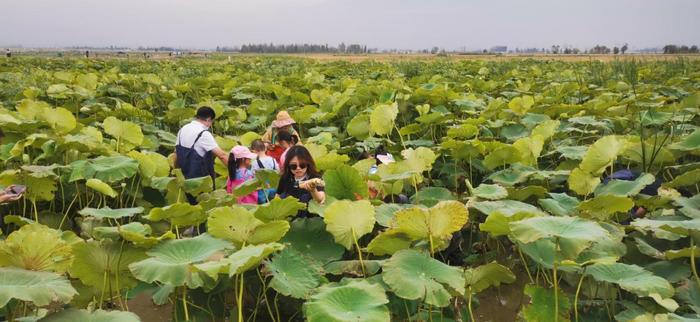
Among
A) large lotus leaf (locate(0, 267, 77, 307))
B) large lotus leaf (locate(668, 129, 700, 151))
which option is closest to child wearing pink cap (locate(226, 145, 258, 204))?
large lotus leaf (locate(0, 267, 77, 307))

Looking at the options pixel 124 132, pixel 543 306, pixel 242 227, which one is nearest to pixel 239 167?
pixel 124 132

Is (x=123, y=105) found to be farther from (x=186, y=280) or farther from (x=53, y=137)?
(x=186, y=280)

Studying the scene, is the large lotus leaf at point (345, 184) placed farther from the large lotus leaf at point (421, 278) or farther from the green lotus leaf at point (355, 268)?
the large lotus leaf at point (421, 278)

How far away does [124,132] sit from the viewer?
3633 millimetres

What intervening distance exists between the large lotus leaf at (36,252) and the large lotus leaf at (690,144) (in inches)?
126

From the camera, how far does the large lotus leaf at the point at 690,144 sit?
3066 mm

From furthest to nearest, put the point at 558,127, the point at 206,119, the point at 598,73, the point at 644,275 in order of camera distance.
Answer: the point at 598,73 < the point at 558,127 < the point at 206,119 < the point at 644,275

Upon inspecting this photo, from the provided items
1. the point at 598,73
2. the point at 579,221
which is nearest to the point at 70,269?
the point at 579,221

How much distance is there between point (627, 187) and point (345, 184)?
4.33 ft

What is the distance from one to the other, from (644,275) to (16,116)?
412 cm

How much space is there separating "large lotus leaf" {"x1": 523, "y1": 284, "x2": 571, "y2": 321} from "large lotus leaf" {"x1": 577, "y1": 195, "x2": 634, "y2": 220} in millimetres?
489

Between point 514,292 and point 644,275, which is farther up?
point 644,275

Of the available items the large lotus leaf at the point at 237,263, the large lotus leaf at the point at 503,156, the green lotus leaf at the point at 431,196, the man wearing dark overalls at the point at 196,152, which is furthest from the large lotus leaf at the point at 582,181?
the man wearing dark overalls at the point at 196,152

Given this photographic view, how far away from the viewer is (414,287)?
171cm
